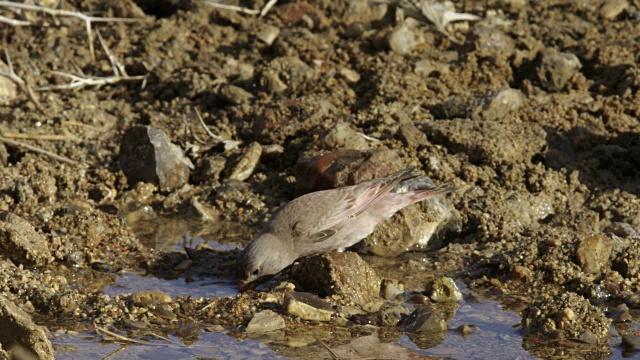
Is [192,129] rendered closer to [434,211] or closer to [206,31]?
[206,31]

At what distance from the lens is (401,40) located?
934cm

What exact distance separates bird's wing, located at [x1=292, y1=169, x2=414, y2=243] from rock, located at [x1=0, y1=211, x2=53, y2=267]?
1798mm

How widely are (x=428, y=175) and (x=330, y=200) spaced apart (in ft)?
3.96

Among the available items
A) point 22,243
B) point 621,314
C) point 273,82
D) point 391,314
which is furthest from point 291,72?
point 621,314

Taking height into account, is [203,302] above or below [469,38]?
below

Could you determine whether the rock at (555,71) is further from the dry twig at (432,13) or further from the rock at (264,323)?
the rock at (264,323)

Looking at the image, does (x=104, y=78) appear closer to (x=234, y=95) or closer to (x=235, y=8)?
(x=234, y=95)

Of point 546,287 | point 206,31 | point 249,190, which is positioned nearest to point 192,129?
point 249,190

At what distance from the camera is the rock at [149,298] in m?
5.98

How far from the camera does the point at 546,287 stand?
6570 mm

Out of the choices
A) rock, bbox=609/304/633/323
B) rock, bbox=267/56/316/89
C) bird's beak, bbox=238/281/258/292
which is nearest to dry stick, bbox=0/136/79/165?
rock, bbox=267/56/316/89

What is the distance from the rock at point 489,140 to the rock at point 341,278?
2016mm

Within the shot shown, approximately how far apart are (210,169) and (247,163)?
328mm

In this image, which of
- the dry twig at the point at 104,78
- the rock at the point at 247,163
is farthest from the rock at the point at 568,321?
the dry twig at the point at 104,78
